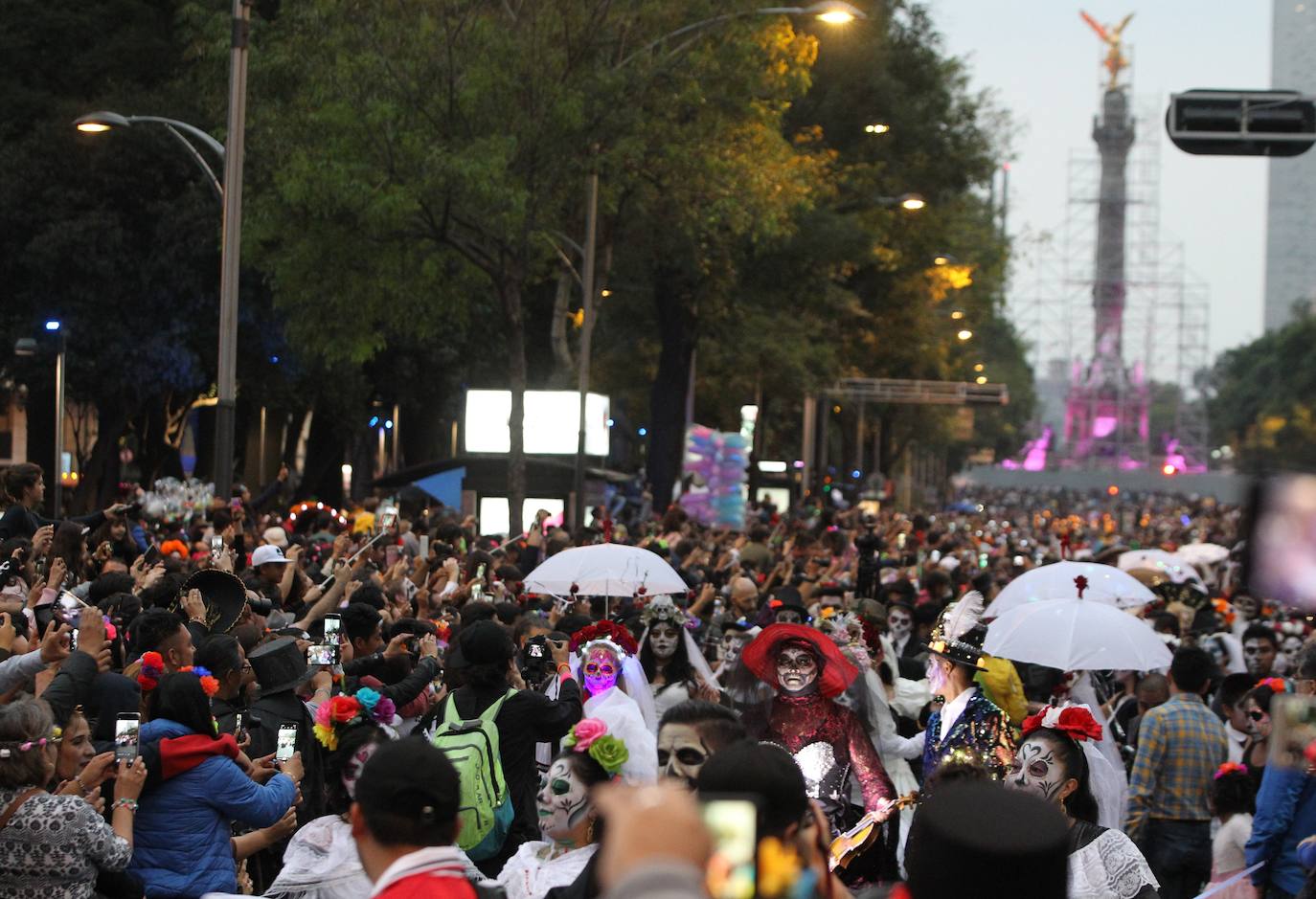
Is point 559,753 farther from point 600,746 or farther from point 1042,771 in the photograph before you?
point 1042,771

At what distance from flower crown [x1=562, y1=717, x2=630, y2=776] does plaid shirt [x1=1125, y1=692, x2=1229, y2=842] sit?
14.8 feet

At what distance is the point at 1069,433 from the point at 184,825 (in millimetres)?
166249

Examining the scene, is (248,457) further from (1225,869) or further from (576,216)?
(1225,869)

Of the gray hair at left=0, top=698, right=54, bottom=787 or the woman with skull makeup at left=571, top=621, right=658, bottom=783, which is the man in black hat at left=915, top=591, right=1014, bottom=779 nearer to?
the woman with skull makeup at left=571, top=621, right=658, bottom=783

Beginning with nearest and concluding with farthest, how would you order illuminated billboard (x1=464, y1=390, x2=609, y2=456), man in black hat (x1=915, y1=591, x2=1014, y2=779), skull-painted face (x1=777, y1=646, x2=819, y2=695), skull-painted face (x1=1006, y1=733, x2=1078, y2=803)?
1. skull-painted face (x1=1006, y1=733, x2=1078, y2=803)
2. man in black hat (x1=915, y1=591, x2=1014, y2=779)
3. skull-painted face (x1=777, y1=646, x2=819, y2=695)
4. illuminated billboard (x1=464, y1=390, x2=609, y2=456)

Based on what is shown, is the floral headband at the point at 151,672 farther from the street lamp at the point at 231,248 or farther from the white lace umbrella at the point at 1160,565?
the white lace umbrella at the point at 1160,565

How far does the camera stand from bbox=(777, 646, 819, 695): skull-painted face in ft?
28.3

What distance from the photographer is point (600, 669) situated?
8898mm

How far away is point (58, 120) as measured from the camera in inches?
1372

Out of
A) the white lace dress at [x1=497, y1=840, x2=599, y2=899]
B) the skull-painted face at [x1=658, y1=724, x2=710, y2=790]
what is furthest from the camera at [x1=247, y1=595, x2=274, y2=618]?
the white lace dress at [x1=497, y1=840, x2=599, y2=899]

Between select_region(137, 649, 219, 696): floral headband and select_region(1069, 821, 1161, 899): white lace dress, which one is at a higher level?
select_region(137, 649, 219, 696): floral headband

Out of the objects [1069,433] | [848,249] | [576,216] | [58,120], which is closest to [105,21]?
[58,120]

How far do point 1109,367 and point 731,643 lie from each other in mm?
157479

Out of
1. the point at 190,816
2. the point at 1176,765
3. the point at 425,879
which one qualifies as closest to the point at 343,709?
the point at 190,816
